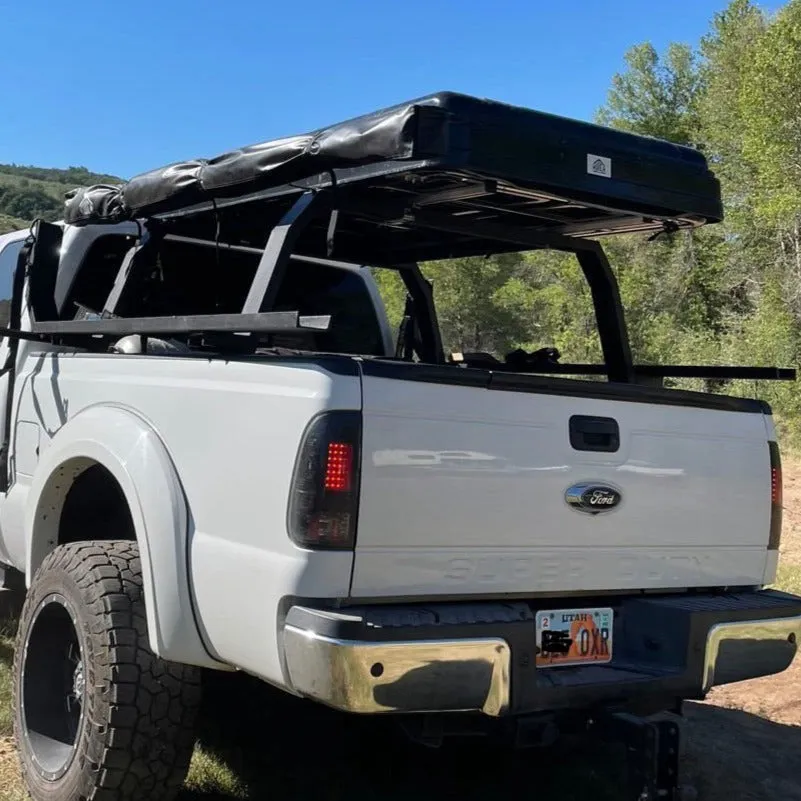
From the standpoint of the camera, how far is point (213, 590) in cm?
265

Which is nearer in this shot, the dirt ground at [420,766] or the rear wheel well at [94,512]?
the dirt ground at [420,766]

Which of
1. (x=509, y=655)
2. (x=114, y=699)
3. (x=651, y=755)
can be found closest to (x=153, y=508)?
(x=114, y=699)

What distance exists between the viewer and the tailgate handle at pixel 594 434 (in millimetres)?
2873

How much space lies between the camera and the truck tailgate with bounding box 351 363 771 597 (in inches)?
100

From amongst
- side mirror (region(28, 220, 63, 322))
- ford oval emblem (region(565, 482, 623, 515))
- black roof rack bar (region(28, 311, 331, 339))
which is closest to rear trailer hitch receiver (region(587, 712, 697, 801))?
ford oval emblem (region(565, 482, 623, 515))

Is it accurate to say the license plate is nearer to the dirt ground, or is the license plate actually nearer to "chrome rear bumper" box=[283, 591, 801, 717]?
"chrome rear bumper" box=[283, 591, 801, 717]

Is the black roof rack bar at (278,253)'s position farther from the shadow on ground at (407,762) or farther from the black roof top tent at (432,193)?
the shadow on ground at (407,762)

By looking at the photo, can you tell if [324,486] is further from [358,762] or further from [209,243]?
[209,243]

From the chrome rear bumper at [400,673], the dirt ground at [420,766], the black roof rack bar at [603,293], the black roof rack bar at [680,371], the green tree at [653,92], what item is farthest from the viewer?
the green tree at [653,92]

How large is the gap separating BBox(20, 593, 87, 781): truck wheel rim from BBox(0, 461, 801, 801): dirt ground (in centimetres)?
25

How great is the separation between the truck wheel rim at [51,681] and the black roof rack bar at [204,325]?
0.99 m

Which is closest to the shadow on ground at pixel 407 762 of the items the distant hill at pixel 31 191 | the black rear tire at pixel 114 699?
the black rear tire at pixel 114 699

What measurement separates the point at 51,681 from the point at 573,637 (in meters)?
1.88

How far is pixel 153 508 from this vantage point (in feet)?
9.31
